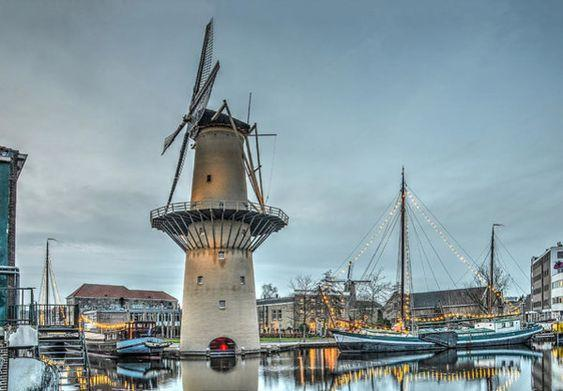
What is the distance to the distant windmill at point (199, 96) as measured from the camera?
4053cm

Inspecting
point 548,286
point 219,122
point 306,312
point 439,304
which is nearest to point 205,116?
point 219,122

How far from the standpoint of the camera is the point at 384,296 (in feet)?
283

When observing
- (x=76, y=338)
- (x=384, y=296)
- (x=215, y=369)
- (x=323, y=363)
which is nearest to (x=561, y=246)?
(x=384, y=296)

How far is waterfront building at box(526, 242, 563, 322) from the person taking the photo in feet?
271

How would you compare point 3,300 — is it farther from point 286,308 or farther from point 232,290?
point 286,308

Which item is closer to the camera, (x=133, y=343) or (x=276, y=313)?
(x=133, y=343)

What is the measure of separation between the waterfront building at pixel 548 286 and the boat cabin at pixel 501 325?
25.4 m

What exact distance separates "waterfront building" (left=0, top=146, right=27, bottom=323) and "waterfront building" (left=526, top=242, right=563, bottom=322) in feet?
248

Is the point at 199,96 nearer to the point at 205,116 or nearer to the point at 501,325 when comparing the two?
the point at 205,116

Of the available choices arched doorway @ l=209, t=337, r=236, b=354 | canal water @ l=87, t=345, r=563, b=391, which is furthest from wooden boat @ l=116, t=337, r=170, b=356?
arched doorway @ l=209, t=337, r=236, b=354

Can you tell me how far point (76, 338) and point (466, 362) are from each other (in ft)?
76.4

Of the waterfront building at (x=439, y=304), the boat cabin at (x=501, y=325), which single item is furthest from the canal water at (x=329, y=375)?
the waterfront building at (x=439, y=304)

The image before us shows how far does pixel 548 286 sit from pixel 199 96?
2861 inches

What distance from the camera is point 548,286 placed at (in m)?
90.4
